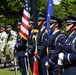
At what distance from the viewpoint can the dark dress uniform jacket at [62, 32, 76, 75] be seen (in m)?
6.27

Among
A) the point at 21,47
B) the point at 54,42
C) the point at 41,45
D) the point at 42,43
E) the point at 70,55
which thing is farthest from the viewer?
the point at 21,47

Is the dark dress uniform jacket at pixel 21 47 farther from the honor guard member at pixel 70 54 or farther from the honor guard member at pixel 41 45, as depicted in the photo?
the honor guard member at pixel 70 54

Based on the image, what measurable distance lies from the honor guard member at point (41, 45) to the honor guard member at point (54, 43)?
1.40ft

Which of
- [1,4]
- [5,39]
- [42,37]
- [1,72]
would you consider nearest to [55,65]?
[42,37]

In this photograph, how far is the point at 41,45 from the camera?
9281mm

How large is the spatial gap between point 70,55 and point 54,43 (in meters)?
1.81

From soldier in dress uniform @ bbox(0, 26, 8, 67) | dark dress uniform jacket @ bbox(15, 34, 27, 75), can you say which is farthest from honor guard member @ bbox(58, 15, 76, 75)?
soldier in dress uniform @ bbox(0, 26, 8, 67)

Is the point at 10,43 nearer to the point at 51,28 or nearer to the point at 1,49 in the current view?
the point at 1,49

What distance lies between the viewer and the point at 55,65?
7.98 metres

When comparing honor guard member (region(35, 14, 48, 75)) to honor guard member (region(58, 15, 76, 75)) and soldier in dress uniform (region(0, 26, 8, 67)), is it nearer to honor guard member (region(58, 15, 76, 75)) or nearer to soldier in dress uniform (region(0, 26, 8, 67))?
honor guard member (region(58, 15, 76, 75))

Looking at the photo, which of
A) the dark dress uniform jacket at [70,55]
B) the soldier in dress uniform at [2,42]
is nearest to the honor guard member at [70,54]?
the dark dress uniform jacket at [70,55]

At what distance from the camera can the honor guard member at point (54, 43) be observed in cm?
778

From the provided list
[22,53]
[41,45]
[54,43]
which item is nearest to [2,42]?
[22,53]

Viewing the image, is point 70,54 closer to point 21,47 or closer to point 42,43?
point 42,43
